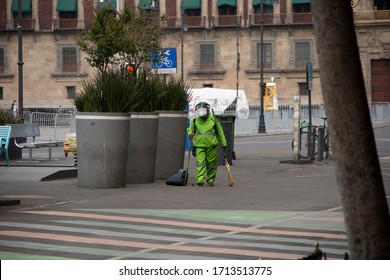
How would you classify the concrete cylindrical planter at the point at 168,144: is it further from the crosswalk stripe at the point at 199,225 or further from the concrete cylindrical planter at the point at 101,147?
the crosswalk stripe at the point at 199,225

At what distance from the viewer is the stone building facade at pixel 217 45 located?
88.7 meters

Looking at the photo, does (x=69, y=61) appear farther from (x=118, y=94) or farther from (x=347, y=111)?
(x=347, y=111)

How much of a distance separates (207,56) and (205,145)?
70389mm

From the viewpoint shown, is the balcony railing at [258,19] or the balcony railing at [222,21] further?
the balcony railing at [222,21]

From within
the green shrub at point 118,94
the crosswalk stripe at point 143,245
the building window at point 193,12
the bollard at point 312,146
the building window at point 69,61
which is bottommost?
the crosswalk stripe at point 143,245

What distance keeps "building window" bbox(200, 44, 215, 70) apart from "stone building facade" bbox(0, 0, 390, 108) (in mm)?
79

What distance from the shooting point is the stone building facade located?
88688 mm

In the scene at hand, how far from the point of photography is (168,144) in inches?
938

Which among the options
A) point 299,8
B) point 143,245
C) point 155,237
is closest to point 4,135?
point 155,237

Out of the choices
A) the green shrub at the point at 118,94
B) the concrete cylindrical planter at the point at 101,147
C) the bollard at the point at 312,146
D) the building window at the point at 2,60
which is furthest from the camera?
the building window at the point at 2,60

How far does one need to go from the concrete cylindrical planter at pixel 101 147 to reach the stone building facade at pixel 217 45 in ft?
220

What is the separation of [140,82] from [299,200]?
553 centimetres

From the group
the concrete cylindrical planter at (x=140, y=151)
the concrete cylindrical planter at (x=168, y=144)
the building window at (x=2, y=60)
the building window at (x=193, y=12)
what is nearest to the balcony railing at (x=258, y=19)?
the building window at (x=193, y=12)
